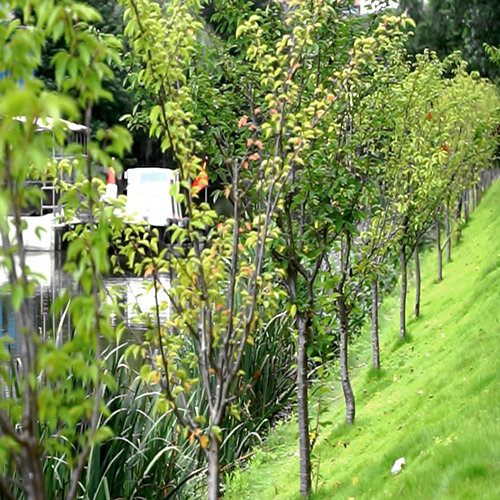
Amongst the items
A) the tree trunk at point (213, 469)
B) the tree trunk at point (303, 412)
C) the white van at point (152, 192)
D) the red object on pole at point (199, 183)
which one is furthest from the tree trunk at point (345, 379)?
the white van at point (152, 192)

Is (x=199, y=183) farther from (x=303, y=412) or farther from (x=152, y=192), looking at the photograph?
(x=152, y=192)

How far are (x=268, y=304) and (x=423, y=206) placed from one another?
10.5 metres

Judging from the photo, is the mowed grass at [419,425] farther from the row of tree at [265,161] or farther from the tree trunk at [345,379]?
the row of tree at [265,161]

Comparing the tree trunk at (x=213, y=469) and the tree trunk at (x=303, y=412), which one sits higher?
the tree trunk at (x=213, y=469)

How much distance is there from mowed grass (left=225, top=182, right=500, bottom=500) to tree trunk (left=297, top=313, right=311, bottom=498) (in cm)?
17

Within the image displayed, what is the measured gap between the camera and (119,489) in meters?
8.58

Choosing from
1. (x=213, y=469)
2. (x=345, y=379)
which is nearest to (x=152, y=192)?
(x=345, y=379)

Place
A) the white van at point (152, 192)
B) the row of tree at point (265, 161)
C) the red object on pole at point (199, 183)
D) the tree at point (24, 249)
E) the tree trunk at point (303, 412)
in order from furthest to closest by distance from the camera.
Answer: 1. the white van at point (152, 192)
2. the tree trunk at point (303, 412)
3. the row of tree at point (265, 161)
4. the red object on pole at point (199, 183)
5. the tree at point (24, 249)

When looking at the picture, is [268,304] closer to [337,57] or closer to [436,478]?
[436,478]

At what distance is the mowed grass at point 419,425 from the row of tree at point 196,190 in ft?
2.17

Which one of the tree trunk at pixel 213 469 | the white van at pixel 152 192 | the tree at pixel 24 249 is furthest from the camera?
the white van at pixel 152 192

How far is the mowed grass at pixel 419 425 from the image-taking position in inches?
284

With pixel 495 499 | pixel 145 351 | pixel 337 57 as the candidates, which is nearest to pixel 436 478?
pixel 495 499

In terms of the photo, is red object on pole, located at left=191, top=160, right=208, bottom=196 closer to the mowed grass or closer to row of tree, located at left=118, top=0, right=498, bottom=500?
row of tree, located at left=118, top=0, right=498, bottom=500
